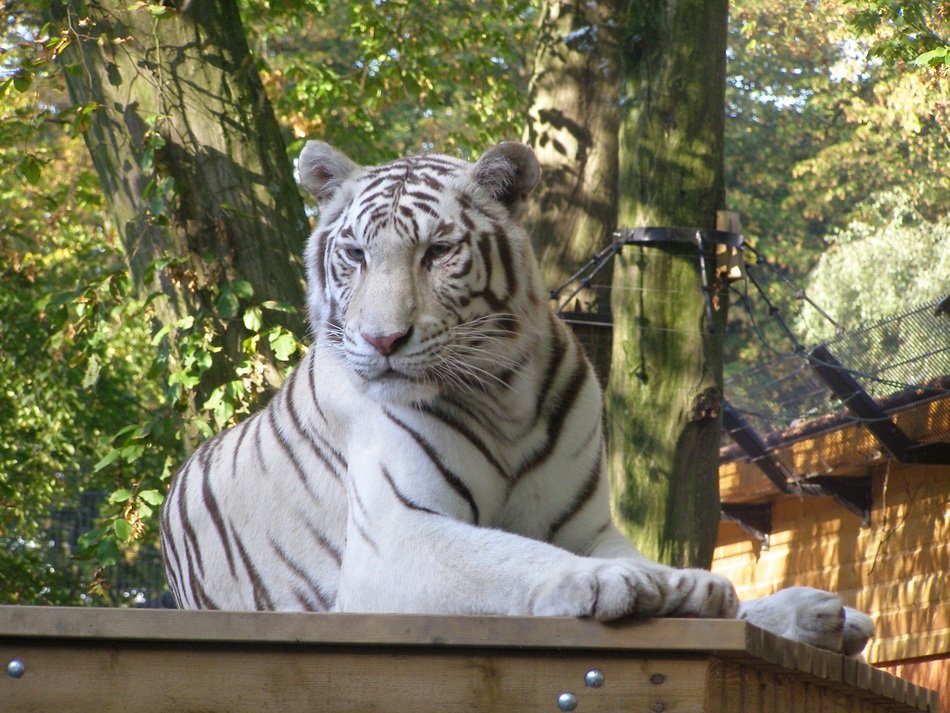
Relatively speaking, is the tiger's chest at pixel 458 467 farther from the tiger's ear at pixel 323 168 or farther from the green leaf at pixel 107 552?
Result: the green leaf at pixel 107 552

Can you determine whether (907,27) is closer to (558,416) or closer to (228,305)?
(228,305)

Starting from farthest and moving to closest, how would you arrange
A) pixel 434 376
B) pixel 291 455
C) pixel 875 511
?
pixel 875 511
pixel 291 455
pixel 434 376

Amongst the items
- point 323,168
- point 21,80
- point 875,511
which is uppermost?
point 21,80

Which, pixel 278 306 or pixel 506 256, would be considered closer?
pixel 506 256

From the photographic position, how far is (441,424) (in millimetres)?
3020

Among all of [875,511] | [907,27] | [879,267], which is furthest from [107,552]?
[879,267]

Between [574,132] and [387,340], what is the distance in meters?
4.21

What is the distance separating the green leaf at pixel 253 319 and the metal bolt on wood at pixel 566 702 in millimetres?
3273

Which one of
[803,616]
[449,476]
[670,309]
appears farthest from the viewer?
[670,309]

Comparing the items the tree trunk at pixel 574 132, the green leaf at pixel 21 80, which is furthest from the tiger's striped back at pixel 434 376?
the tree trunk at pixel 574 132

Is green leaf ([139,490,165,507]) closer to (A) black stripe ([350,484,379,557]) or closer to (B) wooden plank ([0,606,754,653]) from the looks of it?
(A) black stripe ([350,484,379,557])

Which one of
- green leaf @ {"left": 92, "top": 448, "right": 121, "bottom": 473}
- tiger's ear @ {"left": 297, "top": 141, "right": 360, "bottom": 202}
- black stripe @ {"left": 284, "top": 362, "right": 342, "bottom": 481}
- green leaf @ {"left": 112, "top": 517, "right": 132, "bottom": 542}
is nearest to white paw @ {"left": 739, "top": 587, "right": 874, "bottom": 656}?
black stripe @ {"left": 284, "top": 362, "right": 342, "bottom": 481}

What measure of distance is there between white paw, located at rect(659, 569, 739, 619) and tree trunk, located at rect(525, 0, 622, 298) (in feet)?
13.6

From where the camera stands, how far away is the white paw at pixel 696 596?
7.53ft
